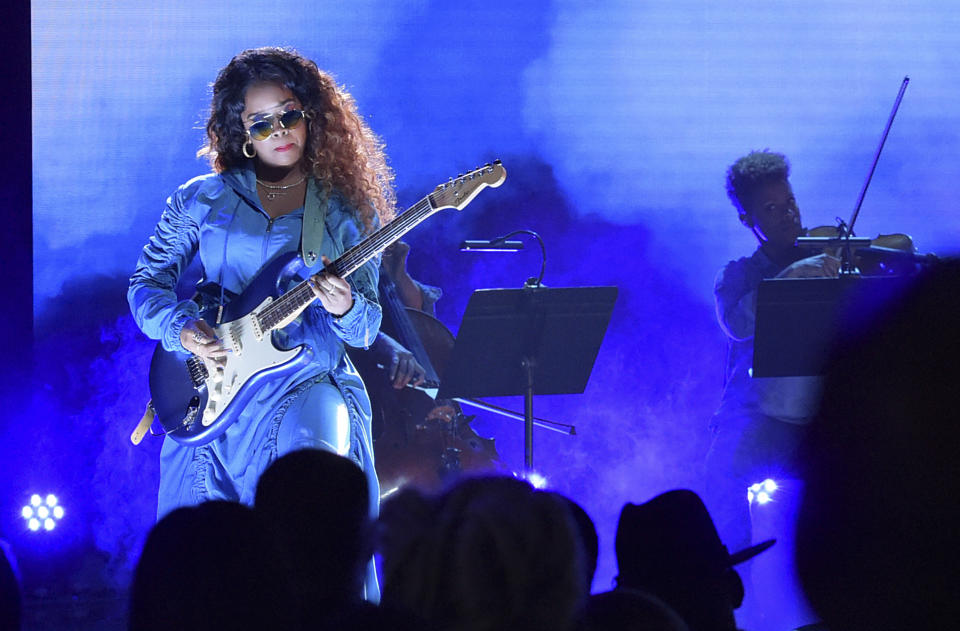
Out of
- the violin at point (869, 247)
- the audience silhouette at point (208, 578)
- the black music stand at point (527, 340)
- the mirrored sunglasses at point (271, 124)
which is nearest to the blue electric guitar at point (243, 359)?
the mirrored sunglasses at point (271, 124)

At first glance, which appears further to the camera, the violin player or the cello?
the violin player

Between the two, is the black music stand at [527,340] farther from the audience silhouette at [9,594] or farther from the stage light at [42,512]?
the audience silhouette at [9,594]

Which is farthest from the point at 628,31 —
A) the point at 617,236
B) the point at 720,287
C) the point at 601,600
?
the point at 601,600

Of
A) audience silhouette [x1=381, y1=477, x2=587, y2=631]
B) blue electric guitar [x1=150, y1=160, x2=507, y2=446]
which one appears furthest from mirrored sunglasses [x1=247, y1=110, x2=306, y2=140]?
audience silhouette [x1=381, y1=477, x2=587, y2=631]

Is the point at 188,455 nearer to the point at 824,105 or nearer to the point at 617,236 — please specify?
the point at 617,236

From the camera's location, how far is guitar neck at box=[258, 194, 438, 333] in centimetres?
338

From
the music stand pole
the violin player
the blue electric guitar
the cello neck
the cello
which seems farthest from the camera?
the violin player

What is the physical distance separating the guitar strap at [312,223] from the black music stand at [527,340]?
647 mm

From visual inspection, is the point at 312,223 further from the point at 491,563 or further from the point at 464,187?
the point at 491,563

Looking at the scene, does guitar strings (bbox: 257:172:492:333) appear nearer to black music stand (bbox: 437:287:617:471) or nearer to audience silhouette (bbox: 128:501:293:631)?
black music stand (bbox: 437:287:617:471)

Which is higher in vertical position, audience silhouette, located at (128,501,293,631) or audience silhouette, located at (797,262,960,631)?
audience silhouette, located at (797,262,960,631)

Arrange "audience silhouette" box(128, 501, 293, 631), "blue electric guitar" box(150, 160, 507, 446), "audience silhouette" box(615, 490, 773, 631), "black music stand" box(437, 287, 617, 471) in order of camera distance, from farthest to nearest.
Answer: "black music stand" box(437, 287, 617, 471) < "blue electric guitar" box(150, 160, 507, 446) < "audience silhouette" box(615, 490, 773, 631) < "audience silhouette" box(128, 501, 293, 631)

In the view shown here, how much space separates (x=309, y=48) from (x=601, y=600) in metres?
4.32

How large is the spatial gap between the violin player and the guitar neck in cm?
233
